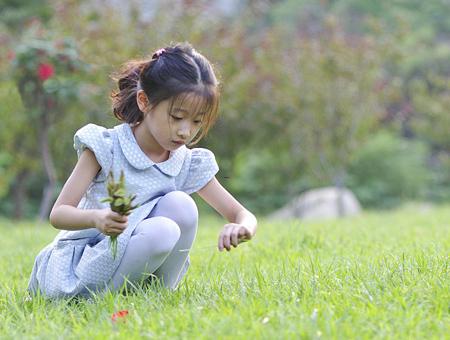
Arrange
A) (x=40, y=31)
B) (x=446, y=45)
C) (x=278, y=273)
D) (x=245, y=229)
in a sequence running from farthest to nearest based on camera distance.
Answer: (x=446, y=45) < (x=40, y=31) < (x=278, y=273) < (x=245, y=229)

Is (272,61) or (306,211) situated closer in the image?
(272,61)

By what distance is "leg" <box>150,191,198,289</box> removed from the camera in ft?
8.60

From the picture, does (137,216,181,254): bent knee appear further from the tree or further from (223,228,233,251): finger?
the tree

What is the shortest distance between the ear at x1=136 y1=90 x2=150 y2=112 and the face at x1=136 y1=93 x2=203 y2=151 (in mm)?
20

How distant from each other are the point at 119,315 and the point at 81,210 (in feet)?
1.40

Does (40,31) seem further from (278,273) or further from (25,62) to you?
(278,273)

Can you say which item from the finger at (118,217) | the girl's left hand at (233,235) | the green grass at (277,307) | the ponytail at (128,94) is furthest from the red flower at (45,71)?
the finger at (118,217)

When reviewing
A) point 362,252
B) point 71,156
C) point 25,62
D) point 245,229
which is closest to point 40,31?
point 25,62

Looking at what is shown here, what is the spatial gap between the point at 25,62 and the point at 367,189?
32.7 ft

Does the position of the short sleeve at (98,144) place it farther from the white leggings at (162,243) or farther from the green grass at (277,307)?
the green grass at (277,307)

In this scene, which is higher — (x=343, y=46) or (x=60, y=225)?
(x=60, y=225)

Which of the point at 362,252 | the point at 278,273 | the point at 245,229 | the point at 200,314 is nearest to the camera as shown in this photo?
the point at 200,314

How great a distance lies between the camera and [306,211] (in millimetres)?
13250

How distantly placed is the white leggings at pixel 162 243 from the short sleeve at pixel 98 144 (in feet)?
0.76
